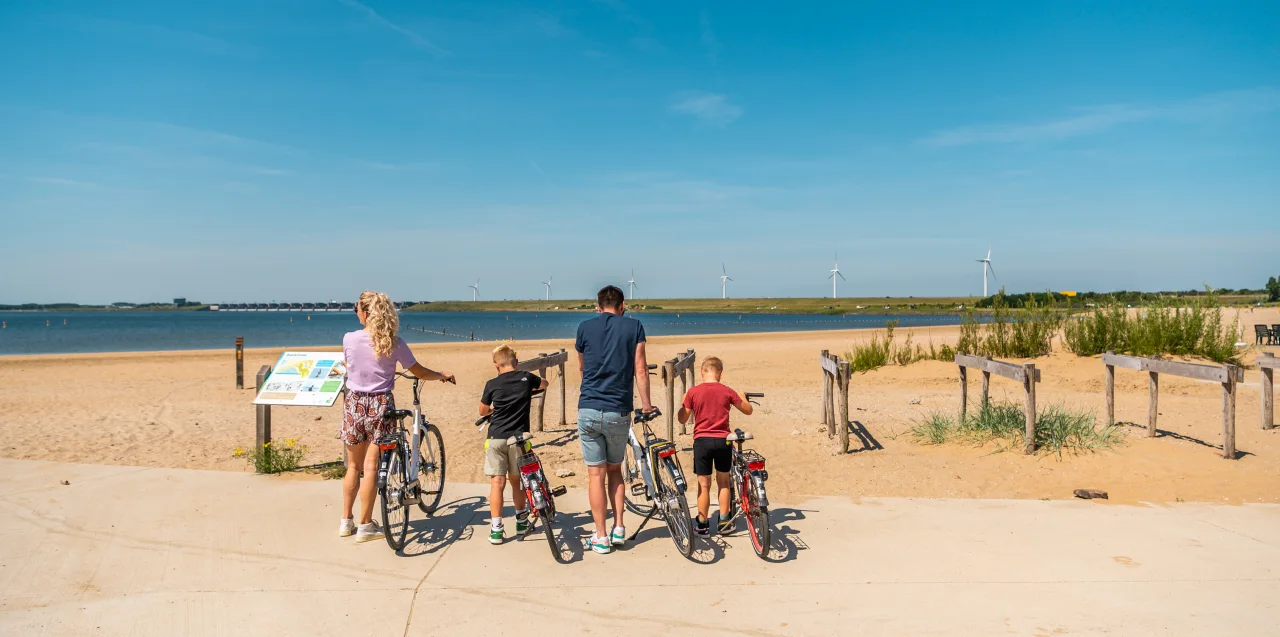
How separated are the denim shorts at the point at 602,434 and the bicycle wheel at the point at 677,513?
395mm

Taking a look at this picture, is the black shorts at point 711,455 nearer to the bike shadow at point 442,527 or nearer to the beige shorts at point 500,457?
the beige shorts at point 500,457

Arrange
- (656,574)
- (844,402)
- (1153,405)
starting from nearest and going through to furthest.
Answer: (656,574) < (844,402) < (1153,405)

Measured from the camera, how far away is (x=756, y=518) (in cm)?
557

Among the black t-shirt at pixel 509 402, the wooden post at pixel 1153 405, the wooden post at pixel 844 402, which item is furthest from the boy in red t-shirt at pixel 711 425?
the wooden post at pixel 1153 405

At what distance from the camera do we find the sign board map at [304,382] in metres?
8.27

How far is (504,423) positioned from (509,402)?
19cm

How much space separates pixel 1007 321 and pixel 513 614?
1947 centimetres

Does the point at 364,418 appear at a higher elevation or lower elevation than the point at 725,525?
higher

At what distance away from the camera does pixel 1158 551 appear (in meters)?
5.62

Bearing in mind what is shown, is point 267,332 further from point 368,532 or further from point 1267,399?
point 1267,399

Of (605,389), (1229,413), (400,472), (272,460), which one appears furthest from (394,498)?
(1229,413)

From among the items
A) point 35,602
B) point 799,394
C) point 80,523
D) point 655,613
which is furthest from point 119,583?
point 799,394

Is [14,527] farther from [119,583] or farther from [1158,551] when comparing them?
[1158,551]

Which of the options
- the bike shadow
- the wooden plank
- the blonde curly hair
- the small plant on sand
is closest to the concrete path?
the bike shadow
